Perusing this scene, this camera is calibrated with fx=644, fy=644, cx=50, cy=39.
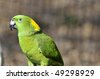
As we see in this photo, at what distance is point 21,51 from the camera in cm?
343

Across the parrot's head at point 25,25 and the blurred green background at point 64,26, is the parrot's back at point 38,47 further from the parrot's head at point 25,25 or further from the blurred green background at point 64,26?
the blurred green background at point 64,26

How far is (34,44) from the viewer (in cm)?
319

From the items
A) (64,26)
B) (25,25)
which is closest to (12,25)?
(25,25)

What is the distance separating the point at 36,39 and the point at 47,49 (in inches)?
3.0

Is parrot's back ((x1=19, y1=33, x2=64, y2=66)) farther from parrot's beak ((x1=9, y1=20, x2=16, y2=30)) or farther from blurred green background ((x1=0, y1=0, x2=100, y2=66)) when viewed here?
blurred green background ((x1=0, y1=0, x2=100, y2=66))

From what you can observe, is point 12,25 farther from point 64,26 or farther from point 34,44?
point 64,26

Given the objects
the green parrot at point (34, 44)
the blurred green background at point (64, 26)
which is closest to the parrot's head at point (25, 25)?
the green parrot at point (34, 44)

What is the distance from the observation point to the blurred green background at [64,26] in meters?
3.49

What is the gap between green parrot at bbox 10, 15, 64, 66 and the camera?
3184 millimetres

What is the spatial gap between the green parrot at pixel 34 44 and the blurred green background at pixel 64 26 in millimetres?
189

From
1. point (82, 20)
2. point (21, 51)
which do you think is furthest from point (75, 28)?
point (21, 51)

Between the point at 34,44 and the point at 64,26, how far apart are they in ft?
1.63

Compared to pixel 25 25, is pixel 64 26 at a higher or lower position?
lower

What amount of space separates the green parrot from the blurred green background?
0.62 feet
